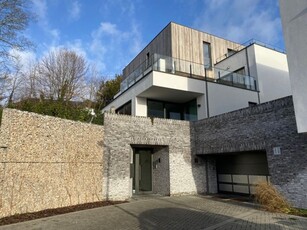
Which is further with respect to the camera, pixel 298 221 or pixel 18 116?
pixel 18 116

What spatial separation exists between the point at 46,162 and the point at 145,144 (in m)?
5.13

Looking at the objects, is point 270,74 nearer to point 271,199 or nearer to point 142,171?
point 271,199

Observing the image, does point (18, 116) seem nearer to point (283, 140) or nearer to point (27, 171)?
point (27, 171)

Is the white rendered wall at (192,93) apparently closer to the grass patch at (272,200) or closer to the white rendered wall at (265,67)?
the white rendered wall at (265,67)

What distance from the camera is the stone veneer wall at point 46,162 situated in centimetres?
750

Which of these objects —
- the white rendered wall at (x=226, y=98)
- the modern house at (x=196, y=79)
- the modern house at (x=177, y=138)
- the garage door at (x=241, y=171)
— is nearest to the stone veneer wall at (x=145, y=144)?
the modern house at (x=177, y=138)

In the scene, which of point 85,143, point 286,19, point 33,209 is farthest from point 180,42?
point 33,209

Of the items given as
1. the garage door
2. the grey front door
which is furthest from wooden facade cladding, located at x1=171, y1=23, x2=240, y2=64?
the garage door

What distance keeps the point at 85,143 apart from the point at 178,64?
8.62 meters

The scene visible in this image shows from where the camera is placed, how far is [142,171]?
44.7 ft

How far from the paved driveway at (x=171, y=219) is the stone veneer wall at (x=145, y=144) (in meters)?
1.65

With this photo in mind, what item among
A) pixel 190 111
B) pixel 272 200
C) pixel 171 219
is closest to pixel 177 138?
pixel 190 111

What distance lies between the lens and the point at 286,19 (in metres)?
8.09

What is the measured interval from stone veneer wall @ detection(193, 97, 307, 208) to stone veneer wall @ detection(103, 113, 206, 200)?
6.44 ft
